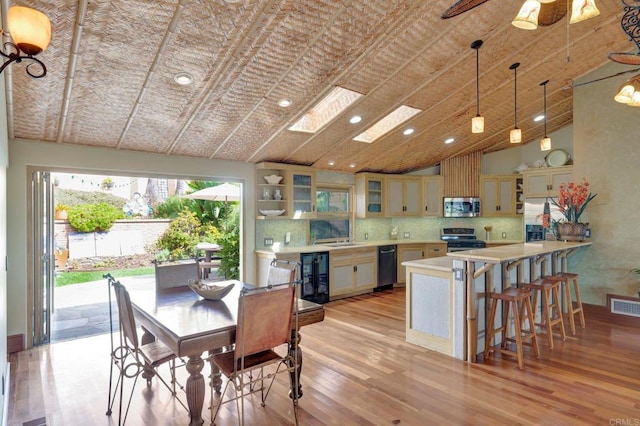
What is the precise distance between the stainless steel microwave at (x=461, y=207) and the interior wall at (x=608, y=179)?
202 centimetres

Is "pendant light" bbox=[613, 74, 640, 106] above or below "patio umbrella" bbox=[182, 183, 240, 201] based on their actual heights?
above

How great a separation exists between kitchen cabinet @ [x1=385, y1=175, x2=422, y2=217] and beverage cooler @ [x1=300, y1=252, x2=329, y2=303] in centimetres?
201

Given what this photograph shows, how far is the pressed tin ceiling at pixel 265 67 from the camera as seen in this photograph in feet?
8.68

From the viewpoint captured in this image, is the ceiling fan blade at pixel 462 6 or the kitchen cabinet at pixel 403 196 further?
the kitchen cabinet at pixel 403 196

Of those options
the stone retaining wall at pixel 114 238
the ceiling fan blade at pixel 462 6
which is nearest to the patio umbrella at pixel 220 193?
the stone retaining wall at pixel 114 238

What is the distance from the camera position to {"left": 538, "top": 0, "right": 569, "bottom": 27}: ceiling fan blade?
120 inches

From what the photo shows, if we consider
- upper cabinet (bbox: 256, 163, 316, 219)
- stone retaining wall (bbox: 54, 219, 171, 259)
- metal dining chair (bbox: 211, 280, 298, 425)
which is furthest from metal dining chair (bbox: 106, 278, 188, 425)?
stone retaining wall (bbox: 54, 219, 171, 259)

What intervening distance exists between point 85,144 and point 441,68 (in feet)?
13.5

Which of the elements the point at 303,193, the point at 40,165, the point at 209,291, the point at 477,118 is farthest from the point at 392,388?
the point at 40,165

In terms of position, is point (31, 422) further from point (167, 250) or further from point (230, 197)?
point (167, 250)

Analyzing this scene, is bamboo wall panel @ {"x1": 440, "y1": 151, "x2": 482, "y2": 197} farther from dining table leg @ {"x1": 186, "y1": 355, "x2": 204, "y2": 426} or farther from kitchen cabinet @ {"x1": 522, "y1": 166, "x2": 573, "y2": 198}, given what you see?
dining table leg @ {"x1": 186, "y1": 355, "x2": 204, "y2": 426}

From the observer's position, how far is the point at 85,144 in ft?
13.2

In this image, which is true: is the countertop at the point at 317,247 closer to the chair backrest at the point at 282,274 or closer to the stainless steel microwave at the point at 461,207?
the stainless steel microwave at the point at 461,207

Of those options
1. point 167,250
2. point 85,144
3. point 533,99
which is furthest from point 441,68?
point 167,250
